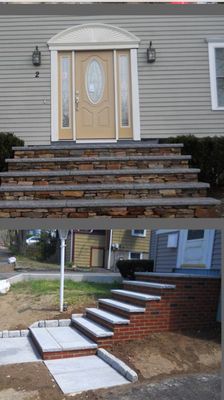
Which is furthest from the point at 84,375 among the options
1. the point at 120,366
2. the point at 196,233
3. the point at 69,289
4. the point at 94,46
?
the point at 94,46

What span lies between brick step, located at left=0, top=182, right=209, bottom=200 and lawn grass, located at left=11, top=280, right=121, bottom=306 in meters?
1.05

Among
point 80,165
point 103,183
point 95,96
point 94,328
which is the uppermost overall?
point 95,96

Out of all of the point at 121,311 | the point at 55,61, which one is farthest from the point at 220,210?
Result: the point at 55,61

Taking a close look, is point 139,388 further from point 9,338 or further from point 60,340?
point 9,338

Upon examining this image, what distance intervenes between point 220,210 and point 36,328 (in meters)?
1.69

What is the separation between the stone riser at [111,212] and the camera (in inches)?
137

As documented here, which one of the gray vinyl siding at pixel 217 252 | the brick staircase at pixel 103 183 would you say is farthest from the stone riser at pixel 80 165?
the gray vinyl siding at pixel 217 252

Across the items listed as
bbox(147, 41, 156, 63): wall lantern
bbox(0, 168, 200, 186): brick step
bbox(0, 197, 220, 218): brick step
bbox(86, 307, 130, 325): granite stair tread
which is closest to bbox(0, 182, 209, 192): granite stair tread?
bbox(0, 168, 200, 186): brick step

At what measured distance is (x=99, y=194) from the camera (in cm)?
387

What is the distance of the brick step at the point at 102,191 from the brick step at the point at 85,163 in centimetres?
55

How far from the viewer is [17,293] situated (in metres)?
2.85

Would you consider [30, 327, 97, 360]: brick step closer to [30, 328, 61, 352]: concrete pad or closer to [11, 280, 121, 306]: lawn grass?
[30, 328, 61, 352]: concrete pad

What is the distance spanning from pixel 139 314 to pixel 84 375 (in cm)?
43

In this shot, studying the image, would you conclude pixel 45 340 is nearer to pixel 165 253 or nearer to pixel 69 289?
pixel 69 289
